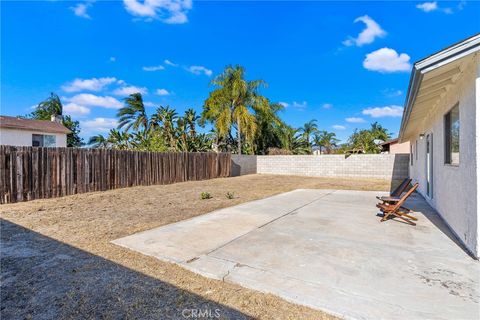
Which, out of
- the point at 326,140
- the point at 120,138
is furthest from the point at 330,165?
the point at 120,138

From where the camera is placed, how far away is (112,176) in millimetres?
11047

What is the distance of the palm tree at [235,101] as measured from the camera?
2253 cm

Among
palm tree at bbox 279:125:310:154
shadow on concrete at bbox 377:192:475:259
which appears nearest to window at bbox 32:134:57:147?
palm tree at bbox 279:125:310:154

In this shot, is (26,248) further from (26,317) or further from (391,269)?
(391,269)

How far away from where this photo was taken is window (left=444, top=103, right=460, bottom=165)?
14.3ft

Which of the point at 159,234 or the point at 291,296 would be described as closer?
the point at 291,296

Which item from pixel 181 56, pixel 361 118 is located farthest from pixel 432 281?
pixel 361 118

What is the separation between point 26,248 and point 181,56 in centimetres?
1882

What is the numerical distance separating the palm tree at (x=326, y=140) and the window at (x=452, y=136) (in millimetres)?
24313

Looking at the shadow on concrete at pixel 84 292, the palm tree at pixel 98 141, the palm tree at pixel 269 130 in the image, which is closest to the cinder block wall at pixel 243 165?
the palm tree at pixel 269 130

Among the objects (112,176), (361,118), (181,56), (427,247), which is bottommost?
(427,247)

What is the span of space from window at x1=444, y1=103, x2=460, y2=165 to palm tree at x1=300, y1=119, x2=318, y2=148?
22.3 metres

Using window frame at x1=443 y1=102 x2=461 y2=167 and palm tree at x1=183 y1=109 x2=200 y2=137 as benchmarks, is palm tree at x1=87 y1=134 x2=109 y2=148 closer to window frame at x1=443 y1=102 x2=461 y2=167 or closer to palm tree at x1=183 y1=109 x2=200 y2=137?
palm tree at x1=183 y1=109 x2=200 y2=137

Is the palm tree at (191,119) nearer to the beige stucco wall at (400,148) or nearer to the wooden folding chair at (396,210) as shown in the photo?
the beige stucco wall at (400,148)
